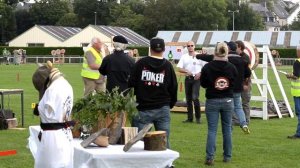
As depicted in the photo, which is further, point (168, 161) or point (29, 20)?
point (29, 20)

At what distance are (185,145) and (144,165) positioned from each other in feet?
19.0

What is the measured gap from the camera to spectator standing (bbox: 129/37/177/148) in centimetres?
924

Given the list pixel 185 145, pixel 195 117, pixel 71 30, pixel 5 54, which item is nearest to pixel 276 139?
pixel 185 145

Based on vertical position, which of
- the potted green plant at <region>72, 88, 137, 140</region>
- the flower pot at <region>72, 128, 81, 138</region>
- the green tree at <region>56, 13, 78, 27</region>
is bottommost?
the green tree at <region>56, 13, 78, 27</region>

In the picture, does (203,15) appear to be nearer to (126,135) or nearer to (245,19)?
(245,19)

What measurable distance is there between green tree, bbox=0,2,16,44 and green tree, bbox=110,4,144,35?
1749 cm

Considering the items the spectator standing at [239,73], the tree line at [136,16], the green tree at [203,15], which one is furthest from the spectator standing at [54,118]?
the green tree at [203,15]

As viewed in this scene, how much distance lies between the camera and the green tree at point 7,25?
329 ft

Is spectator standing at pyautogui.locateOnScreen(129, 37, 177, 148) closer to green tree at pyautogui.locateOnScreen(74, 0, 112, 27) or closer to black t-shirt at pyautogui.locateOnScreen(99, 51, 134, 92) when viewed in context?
black t-shirt at pyautogui.locateOnScreen(99, 51, 134, 92)

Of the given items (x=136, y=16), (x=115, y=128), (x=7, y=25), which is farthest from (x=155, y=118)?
(x=136, y=16)

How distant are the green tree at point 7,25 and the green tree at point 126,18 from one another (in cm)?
1749

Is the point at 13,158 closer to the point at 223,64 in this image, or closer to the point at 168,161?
the point at 223,64

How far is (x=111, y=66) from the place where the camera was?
37.4 ft

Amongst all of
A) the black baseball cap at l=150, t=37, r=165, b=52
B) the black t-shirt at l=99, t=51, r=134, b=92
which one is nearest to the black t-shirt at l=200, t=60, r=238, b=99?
the black t-shirt at l=99, t=51, r=134, b=92
